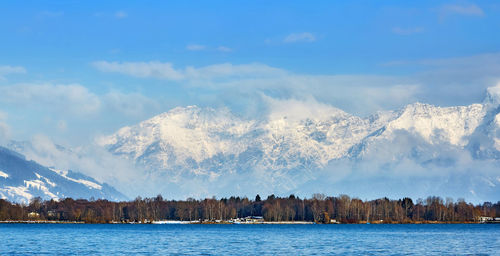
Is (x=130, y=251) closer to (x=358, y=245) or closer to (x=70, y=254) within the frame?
(x=70, y=254)

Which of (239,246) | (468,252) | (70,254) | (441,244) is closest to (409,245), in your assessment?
(441,244)

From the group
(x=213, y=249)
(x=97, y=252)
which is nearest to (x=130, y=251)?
(x=97, y=252)

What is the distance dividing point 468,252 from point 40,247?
69.4 meters

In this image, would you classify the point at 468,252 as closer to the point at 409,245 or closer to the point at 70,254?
the point at 409,245

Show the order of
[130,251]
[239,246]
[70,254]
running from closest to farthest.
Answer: [70,254]
[130,251]
[239,246]

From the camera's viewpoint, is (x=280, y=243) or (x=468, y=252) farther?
(x=280, y=243)

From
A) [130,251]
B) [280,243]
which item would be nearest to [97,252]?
[130,251]

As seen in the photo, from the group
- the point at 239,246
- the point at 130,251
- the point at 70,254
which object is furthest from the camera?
the point at 239,246

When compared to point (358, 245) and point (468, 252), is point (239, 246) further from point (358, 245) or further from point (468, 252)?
point (468, 252)

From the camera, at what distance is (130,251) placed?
411 ft

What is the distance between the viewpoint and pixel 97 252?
122 metres

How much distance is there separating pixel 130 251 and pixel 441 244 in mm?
56604

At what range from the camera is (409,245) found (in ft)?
465

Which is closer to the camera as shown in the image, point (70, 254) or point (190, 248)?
point (70, 254)
